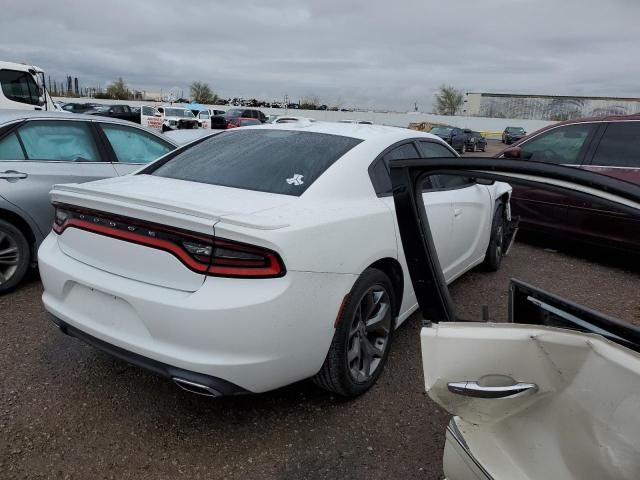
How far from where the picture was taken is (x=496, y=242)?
4910 mm

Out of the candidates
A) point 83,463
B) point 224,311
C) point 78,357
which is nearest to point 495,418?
point 224,311

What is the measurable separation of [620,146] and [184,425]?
534 cm

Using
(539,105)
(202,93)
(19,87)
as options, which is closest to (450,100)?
(539,105)

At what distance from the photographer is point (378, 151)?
9.99 ft

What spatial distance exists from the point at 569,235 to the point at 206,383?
16.6 feet

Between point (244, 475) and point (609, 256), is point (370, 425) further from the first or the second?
point (609, 256)

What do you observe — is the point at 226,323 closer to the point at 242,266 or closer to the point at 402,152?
the point at 242,266

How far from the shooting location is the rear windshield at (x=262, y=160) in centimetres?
271

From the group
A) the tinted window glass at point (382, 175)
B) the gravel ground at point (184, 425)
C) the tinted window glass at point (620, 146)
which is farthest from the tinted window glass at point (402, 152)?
the tinted window glass at point (620, 146)

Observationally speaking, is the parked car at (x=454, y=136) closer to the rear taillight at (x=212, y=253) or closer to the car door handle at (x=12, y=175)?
the car door handle at (x=12, y=175)

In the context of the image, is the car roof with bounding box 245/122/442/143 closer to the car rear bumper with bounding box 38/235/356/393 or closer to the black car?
the car rear bumper with bounding box 38/235/356/393

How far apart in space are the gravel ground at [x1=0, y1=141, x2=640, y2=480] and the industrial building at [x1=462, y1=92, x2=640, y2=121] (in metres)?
72.6

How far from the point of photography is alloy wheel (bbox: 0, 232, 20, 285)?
3.91 meters

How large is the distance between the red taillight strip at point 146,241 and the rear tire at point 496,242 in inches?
135
